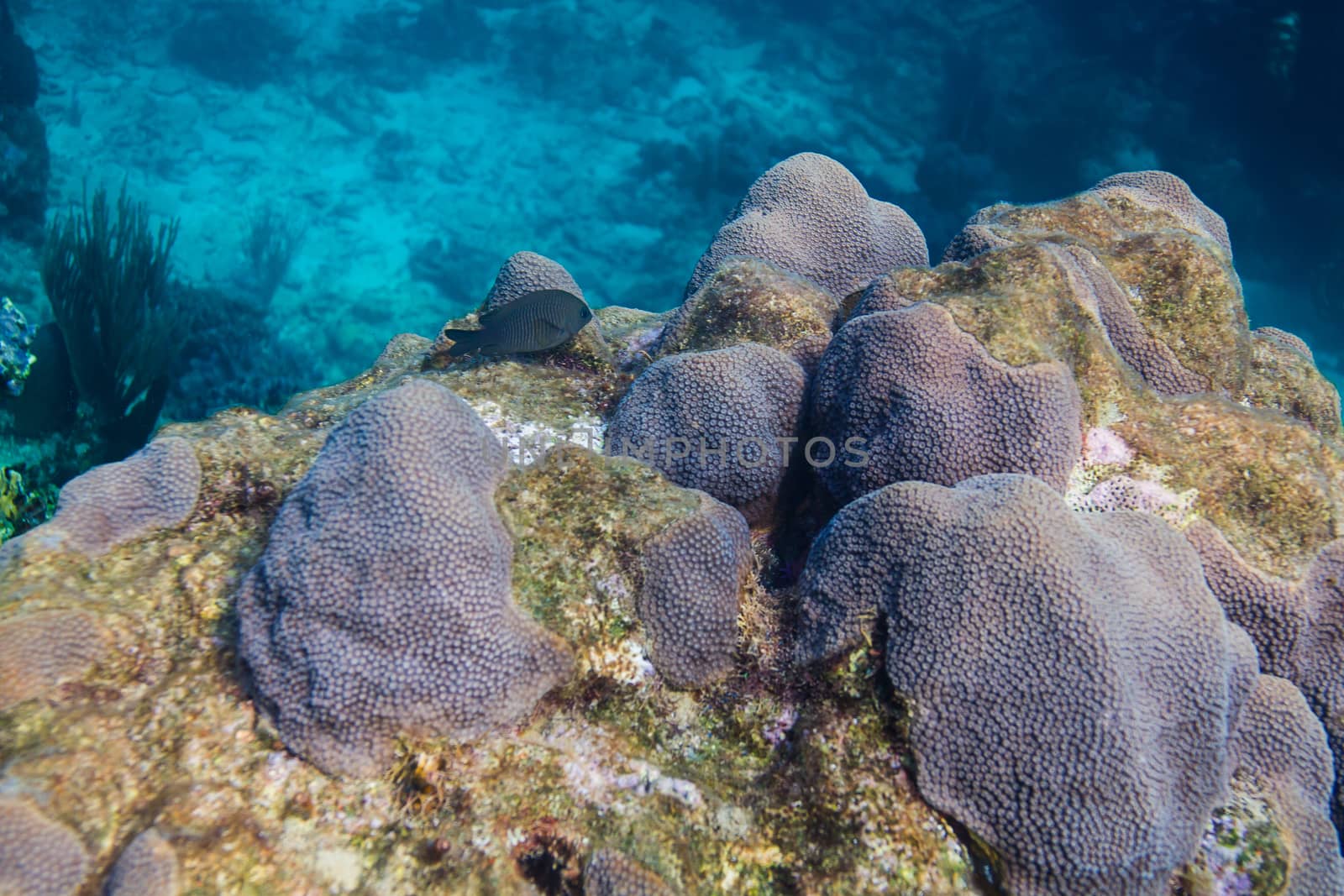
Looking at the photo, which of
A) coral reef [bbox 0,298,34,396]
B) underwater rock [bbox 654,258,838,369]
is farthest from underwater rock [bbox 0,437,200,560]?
coral reef [bbox 0,298,34,396]

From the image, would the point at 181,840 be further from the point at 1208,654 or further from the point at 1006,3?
the point at 1006,3

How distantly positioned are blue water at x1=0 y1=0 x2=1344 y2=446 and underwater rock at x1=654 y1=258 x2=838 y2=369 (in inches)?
335

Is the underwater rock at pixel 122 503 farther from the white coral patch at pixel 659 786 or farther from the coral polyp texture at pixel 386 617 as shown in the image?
the white coral patch at pixel 659 786

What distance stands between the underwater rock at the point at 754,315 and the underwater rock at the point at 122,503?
2.01 metres

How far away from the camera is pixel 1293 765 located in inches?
81.7

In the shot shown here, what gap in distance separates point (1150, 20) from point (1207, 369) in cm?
1763

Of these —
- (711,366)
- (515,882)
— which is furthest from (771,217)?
(515,882)

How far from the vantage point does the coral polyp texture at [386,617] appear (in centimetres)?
183

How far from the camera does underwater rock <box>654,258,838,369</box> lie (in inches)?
125

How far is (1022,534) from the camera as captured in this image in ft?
6.12

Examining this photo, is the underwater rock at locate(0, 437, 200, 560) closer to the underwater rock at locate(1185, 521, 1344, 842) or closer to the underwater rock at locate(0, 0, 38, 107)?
the underwater rock at locate(1185, 521, 1344, 842)

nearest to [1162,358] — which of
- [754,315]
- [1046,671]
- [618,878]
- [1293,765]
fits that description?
[1293,765]

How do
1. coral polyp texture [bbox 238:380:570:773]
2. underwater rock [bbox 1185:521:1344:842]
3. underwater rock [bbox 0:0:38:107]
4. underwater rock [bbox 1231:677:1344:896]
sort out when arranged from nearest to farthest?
coral polyp texture [bbox 238:380:570:773]
underwater rock [bbox 1231:677:1344:896]
underwater rock [bbox 1185:521:1344:842]
underwater rock [bbox 0:0:38:107]

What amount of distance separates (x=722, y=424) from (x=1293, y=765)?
6.82 ft
